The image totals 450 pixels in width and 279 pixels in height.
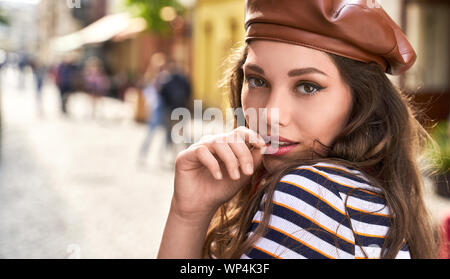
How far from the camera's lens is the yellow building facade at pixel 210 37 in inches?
665

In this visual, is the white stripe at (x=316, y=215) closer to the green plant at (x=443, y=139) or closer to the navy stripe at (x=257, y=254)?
the navy stripe at (x=257, y=254)

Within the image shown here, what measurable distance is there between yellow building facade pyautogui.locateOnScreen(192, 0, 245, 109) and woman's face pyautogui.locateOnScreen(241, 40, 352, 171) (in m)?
15.3

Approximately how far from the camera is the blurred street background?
16.0 feet

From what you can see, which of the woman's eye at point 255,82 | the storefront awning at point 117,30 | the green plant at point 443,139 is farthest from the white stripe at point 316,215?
the storefront awning at point 117,30

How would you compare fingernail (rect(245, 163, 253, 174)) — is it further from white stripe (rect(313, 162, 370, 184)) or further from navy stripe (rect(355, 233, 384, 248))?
navy stripe (rect(355, 233, 384, 248))

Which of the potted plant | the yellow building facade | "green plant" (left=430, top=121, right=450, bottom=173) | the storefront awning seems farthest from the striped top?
the storefront awning

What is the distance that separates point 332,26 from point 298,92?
0.16m

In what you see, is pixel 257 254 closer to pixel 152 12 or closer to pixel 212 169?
pixel 212 169

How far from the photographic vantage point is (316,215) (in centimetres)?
95

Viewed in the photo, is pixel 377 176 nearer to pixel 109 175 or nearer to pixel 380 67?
pixel 380 67

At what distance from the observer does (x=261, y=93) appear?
1.18 m

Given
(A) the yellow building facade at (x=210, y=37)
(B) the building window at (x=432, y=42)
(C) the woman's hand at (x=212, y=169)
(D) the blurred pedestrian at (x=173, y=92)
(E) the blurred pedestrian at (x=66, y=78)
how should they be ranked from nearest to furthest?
(C) the woman's hand at (x=212, y=169)
(D) the blurred pedestrian at (x=173, y=92)
(B) the building window at (x=432, y=42)
(E) the blurred pedestrian at (x=66, y=78)
(A) the yellow building facade at (x=210, y=37)

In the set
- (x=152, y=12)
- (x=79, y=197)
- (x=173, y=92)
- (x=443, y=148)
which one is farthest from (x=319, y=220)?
(x=152, y=12)
